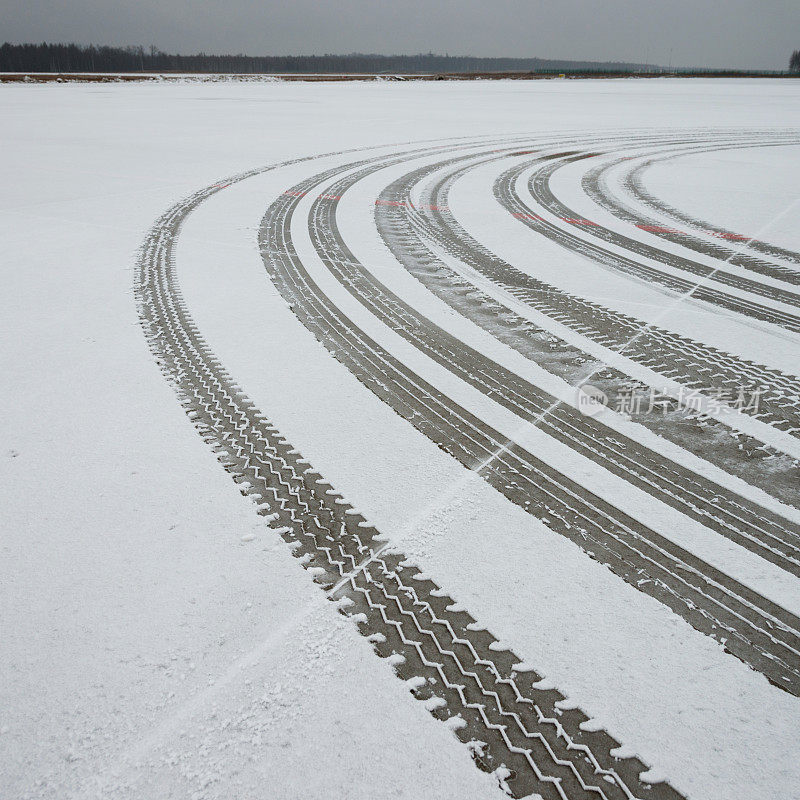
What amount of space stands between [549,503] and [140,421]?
270 centimetres

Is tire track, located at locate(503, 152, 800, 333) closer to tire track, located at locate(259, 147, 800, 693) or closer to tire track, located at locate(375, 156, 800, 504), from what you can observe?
tire track, located at locate(375, 156, 800, 504)

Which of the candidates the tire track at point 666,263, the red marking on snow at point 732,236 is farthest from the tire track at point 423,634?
the red marking on snow at point 732,236

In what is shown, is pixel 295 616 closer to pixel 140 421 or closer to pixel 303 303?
pixel 140 421

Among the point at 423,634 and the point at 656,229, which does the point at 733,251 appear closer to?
the point at 656,229

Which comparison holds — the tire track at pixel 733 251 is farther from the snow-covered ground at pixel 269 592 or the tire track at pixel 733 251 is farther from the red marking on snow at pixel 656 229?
the snow-covered ground at pixel 269 592

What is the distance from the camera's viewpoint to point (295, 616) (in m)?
2.69

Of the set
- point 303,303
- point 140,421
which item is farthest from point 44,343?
point 303,303

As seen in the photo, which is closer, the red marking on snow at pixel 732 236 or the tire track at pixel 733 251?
the tire track at pixel 733 251

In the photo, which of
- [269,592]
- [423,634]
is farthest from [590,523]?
[269,592]

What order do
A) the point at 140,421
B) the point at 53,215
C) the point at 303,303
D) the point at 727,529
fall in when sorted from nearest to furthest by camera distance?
the point at 727,529 < the point at 140,421 < the point at 303,303 < the point at 53,215

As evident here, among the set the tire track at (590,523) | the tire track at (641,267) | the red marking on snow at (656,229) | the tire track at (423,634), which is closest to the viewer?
the tire track at (423,634)
